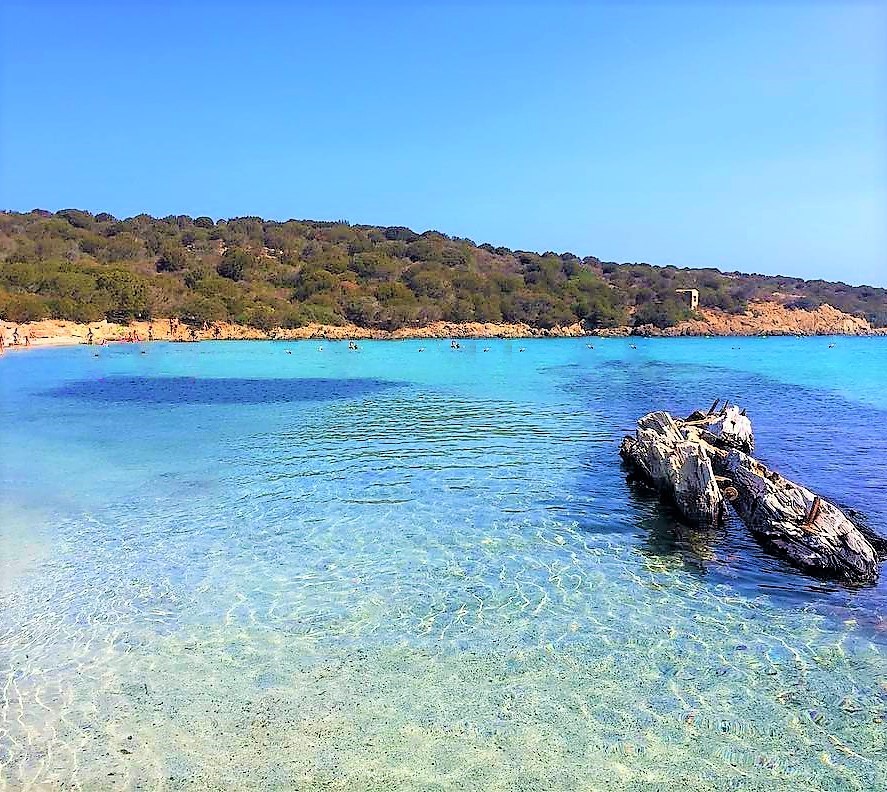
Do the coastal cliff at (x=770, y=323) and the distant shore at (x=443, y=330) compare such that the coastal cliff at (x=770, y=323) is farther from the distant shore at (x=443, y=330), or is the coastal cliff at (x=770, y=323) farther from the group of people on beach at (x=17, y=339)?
the group of people on beach at (x=17, y=339)

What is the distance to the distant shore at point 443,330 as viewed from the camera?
51594 mm

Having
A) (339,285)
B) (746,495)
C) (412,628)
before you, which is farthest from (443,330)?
(412,628)

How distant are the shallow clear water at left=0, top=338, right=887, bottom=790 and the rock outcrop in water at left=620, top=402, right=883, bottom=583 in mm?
324

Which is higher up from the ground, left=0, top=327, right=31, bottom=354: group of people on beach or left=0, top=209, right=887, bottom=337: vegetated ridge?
left=0, top=209, right=887, bottom=337: vegetated ridge

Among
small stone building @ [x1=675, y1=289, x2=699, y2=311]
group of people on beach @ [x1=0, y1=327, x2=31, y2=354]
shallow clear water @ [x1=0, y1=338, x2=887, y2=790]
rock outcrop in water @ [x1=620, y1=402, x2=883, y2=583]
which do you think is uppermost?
small stone building @ [x1=675, y1=289, x2=699, y2=311]

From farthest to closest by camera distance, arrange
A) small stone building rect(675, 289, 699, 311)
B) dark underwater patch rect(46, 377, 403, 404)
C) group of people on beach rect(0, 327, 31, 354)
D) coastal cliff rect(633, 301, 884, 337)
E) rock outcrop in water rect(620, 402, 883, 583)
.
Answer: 1. small stone building rect(675, 289, 699, 311)
2. coastal cliff rect(633, 301, 884, 337)
3. group of people on beach rect(0, 327, 31, 354)
4. dark underwater patch rect(46, 377, 403, 404)
5. rock outcrop in water rect(620, 402, 883, 583)

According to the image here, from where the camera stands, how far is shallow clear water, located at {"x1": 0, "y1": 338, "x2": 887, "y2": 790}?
4.64m

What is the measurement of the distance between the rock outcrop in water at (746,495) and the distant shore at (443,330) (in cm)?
4548

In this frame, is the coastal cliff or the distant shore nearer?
the distant shore

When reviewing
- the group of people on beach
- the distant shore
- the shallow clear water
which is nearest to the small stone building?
the distant shore

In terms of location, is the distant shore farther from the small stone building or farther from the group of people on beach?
the small stone building

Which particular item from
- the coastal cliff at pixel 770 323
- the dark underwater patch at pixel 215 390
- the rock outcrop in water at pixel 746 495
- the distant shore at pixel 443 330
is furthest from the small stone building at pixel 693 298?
the rock outcrop in water at pixel 746 495

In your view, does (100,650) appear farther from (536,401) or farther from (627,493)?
(536,401)

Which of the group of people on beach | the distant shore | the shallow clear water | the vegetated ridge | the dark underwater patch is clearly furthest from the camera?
the vegetated ridge
